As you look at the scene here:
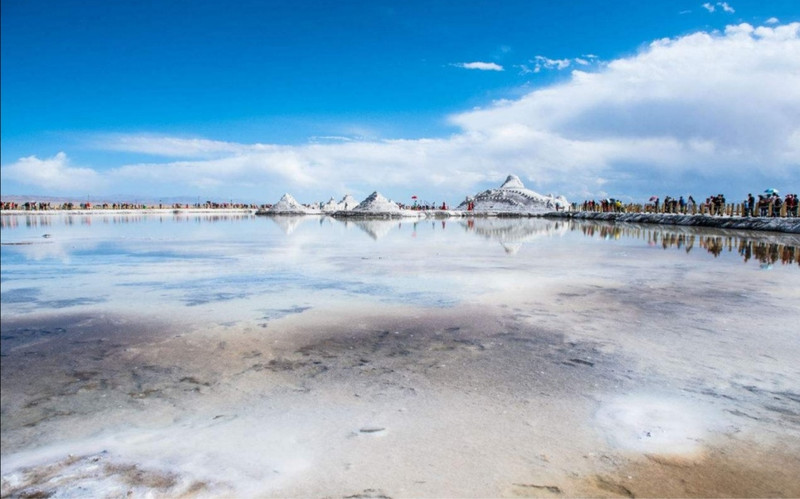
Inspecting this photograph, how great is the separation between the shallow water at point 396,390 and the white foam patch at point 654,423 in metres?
0.02

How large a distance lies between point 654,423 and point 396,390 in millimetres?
1975

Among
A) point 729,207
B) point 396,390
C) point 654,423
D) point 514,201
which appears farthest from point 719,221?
point 514,201

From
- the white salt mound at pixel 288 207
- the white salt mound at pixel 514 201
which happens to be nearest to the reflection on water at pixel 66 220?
the white salt mound at pixel 288 207

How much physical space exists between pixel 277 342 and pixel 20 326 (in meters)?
3.13

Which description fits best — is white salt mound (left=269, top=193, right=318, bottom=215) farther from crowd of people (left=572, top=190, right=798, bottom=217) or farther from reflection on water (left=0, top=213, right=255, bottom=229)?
crowd of people (left=572, top=190, right=798, bottom=217)

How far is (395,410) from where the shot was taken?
399 centimetres

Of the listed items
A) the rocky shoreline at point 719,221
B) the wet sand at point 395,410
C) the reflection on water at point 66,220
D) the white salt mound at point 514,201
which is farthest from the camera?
the white salt mound at point 514,201

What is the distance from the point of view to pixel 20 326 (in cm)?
616

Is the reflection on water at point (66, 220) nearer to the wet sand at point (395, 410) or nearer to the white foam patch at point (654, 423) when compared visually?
the wet sand at point (395, 410)

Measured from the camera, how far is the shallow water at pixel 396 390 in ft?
10.2

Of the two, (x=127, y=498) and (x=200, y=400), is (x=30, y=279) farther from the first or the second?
(x=127, y=498)

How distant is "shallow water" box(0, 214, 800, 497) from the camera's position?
3.12 m

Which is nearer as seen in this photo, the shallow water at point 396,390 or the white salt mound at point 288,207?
the shallow water at point 396,390

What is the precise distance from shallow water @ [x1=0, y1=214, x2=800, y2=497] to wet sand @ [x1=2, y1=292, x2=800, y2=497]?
0.02 metres
